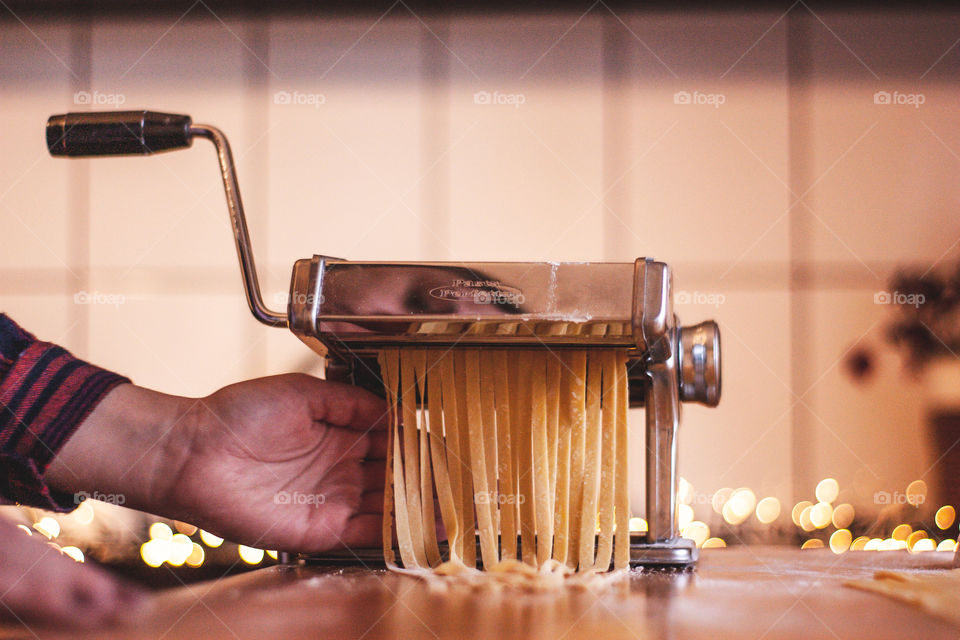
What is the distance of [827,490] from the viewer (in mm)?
1658

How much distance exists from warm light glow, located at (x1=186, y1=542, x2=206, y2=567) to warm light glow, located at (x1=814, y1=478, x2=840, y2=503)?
3.95 ft

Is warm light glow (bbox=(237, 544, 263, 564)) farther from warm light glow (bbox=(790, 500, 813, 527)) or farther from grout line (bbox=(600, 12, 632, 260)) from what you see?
warm light glow (bbox=(790, 500, 813, 527))

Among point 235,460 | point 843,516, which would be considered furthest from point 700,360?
point 843,516

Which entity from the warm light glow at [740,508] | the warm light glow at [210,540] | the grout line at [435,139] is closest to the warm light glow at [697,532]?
the warm light glow at [740,508]

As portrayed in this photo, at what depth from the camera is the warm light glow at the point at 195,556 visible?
4.22 feet

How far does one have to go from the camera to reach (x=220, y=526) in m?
0.72

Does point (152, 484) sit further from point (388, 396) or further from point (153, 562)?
point (153, 562)

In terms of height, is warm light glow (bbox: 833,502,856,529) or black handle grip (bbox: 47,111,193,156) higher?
black handle grip (bbox: 47,111,193,156)

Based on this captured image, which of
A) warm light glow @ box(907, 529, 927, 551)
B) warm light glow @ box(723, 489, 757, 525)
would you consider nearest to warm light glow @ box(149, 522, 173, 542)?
warm light glow @ box(723, 489, 757, 525)

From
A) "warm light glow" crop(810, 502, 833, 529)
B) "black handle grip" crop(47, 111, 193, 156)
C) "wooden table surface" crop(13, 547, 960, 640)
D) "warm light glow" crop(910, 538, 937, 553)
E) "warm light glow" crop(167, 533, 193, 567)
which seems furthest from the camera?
"warm light glow" crop(810, 502, 833, 529)

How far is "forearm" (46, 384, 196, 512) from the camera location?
2.27 feet

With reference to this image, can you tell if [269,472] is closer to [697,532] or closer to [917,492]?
[697,532]

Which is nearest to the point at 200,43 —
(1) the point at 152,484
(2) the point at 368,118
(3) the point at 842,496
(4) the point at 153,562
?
(2) the point at 368,118

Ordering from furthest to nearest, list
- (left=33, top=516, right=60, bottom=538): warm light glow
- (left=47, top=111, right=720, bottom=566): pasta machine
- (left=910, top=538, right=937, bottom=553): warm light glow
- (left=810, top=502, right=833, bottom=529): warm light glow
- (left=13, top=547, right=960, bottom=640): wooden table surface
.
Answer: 1. (left=810, top=502, right=833, bottom=529): warm light glow
2. (left=910, top=538, right=937, bottom=553): warm light glow
3. (left=33, top=516, right=60, bottom=538): warm light glow
4. (left=47, top=111, right=720, bottom=566): pasta machine
5. (left=13, top=547, right=960, bottom=640): wooden table surface
